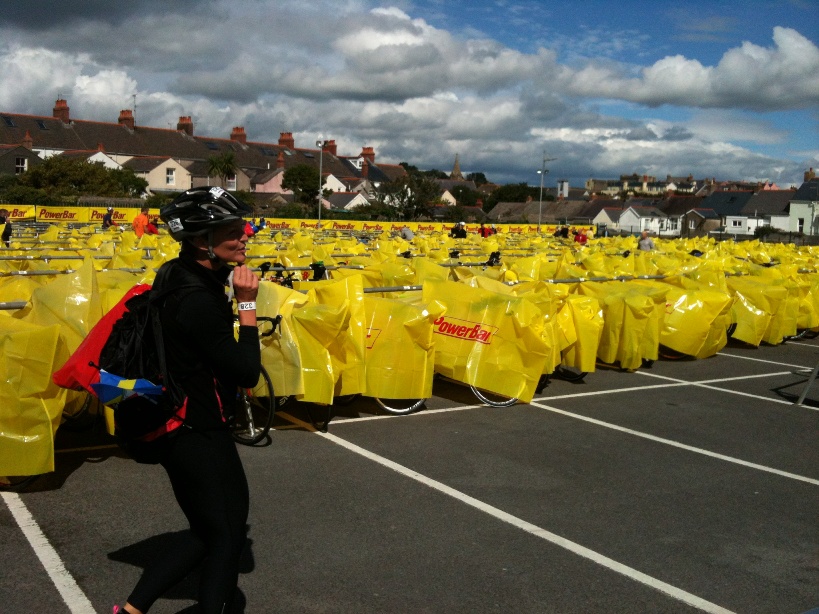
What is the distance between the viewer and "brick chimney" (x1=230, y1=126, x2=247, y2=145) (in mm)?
110925

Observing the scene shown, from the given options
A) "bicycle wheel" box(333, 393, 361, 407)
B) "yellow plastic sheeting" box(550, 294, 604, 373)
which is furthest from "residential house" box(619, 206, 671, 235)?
"bicycle wheel" box(333, 393, 361, 407)

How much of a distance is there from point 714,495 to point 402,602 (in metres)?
2.94

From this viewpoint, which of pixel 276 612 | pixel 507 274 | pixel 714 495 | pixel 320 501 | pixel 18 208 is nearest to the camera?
pixel 276 612

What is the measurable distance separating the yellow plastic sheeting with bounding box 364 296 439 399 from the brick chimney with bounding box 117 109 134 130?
97799 mm

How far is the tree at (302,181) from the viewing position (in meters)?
94.0

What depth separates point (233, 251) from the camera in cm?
326

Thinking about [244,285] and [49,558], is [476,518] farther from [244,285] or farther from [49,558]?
[244,285]

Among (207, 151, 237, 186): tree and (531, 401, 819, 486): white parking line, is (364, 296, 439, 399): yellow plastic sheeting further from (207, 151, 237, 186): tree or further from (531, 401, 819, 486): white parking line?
(207, 151, 237, 186): tree

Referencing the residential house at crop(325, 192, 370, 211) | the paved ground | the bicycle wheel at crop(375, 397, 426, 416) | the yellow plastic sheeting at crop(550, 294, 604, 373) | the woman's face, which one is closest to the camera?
the woman's face

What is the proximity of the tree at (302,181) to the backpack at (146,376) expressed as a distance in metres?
91.2

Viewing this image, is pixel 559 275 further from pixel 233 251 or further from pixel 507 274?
pixel 233 251

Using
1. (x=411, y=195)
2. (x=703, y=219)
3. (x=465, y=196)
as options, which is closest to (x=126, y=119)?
(x=411, y=195)

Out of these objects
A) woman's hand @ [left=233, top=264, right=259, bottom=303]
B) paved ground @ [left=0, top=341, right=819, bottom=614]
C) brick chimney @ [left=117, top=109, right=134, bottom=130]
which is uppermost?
brick chimney @ [left=117, top=109, right=134, bottom=130]

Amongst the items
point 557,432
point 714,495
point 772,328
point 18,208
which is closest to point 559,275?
point 772,328
